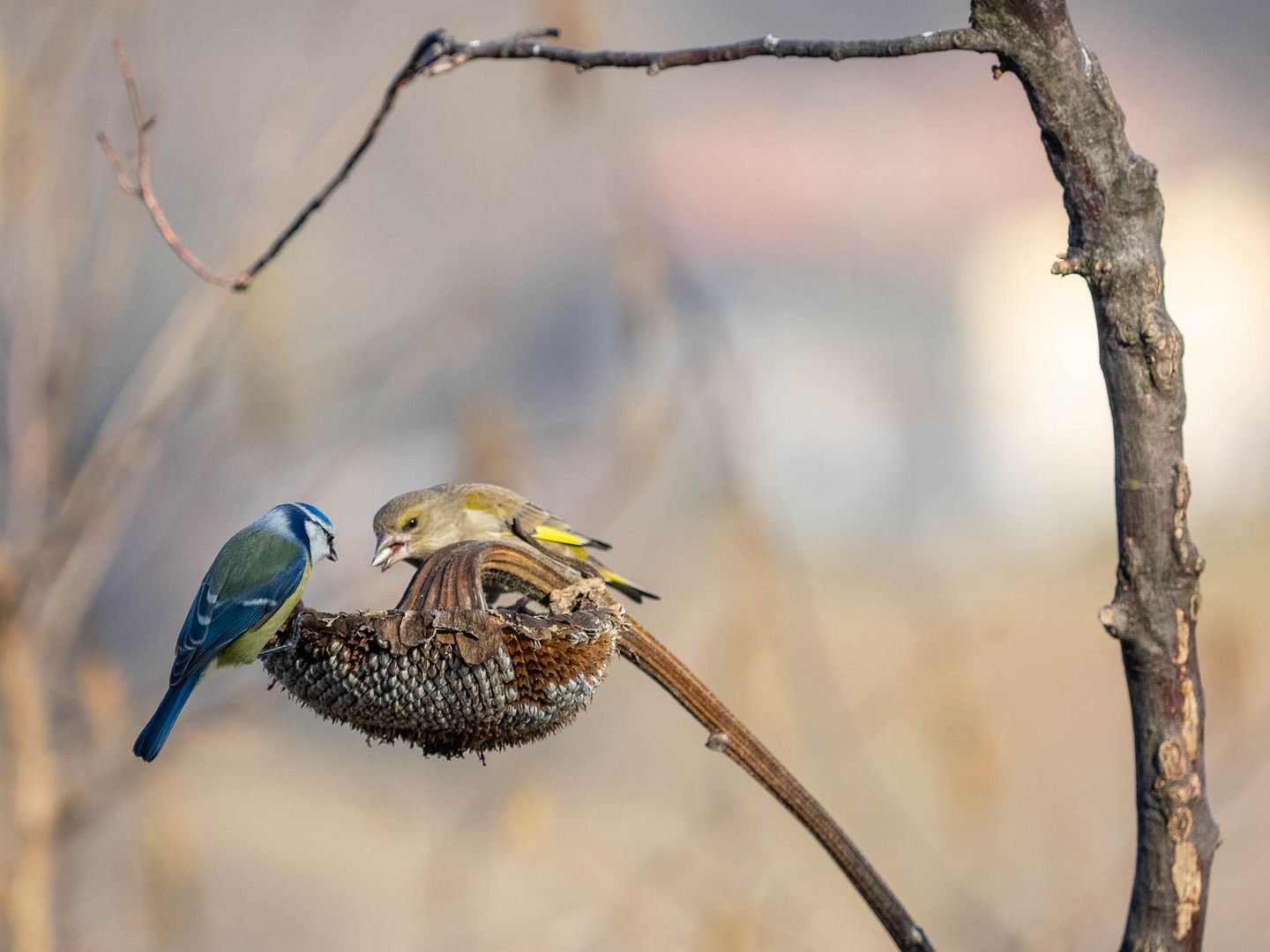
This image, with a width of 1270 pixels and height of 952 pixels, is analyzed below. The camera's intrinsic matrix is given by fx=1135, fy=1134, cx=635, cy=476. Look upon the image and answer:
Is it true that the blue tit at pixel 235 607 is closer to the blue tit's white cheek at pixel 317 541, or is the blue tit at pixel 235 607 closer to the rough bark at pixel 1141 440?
the blue tit's white cheek at pixel 317 541

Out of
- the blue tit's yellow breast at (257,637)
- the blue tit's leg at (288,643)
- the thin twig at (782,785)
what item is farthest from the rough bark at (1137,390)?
the blue tit's yellow breast at (257,637)

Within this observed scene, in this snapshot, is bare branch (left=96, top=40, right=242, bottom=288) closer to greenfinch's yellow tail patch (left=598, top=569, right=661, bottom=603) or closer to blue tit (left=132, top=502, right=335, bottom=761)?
blue tit (left=132, top=502, right=335, bottom=761)

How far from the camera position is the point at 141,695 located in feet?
10.5

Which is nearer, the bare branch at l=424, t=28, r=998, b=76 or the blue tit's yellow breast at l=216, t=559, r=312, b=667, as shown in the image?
the bare branch at l=424, t=28, r=998, b=76

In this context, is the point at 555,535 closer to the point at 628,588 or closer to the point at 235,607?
the point at 628,588

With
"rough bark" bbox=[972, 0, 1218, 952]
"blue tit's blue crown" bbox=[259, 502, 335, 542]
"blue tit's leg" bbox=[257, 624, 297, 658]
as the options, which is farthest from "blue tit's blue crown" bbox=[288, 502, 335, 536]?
"rough bark" bbox=[972, 0, 1218, 952]

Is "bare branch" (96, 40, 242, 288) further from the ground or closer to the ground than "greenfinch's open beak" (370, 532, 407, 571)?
further from the ground

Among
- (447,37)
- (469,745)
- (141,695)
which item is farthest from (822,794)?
(447,37)

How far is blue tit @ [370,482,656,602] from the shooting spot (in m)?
2.22

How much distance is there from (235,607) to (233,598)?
0.08 ft

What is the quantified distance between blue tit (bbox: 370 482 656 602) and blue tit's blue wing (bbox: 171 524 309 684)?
21 cm

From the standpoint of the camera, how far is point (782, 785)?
1266 mm

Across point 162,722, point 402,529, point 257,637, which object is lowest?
point 162,722

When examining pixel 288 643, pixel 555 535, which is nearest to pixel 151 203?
pixel 288 643
